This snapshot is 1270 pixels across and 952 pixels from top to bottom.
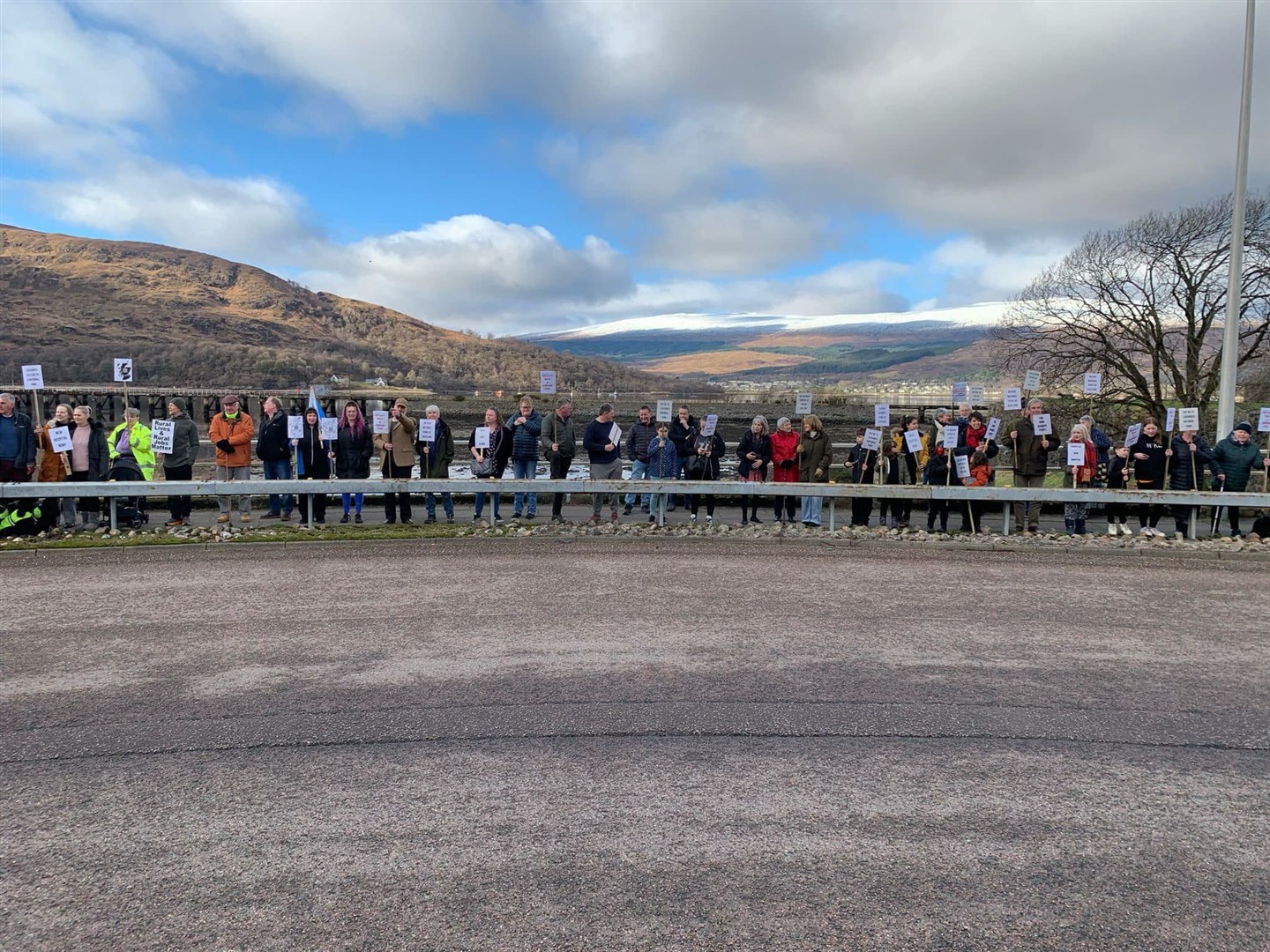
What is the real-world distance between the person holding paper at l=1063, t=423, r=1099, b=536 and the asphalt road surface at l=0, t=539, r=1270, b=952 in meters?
5.02

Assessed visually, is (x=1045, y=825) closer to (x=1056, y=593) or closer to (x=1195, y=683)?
(x=1195, y=683)

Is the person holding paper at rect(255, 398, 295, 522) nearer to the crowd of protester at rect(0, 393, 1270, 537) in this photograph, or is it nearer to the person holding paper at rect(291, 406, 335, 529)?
the crowd of protester at rect(0, 393, 1270, 537)

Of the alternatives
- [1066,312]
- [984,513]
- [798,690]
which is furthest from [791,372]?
[798,690]

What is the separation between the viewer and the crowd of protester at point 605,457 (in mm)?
12836

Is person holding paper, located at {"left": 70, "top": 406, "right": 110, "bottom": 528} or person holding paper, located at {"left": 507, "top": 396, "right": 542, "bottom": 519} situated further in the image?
person holding paper, located at {"left": 507, "top": 396, "right": 542, "bottom": 519}

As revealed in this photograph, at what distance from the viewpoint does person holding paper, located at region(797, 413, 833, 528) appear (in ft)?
45.4

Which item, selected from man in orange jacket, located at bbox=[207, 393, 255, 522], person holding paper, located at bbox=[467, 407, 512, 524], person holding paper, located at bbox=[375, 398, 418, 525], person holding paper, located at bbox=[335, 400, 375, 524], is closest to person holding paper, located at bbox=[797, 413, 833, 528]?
person holding paper, located at bbox=[467, 407, 512, 524]

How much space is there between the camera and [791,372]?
19288 cm

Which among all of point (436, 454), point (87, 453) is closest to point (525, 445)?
point (436, 454)

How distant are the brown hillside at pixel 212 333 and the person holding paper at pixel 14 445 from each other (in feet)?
220

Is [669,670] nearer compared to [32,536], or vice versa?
[669,670]

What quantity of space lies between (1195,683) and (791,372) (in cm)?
19070

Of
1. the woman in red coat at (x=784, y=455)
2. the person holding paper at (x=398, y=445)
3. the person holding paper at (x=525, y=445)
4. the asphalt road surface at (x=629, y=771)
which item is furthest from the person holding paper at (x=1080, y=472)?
the person holding paper at (x=398, y=445)

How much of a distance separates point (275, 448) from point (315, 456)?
22.9 inches
